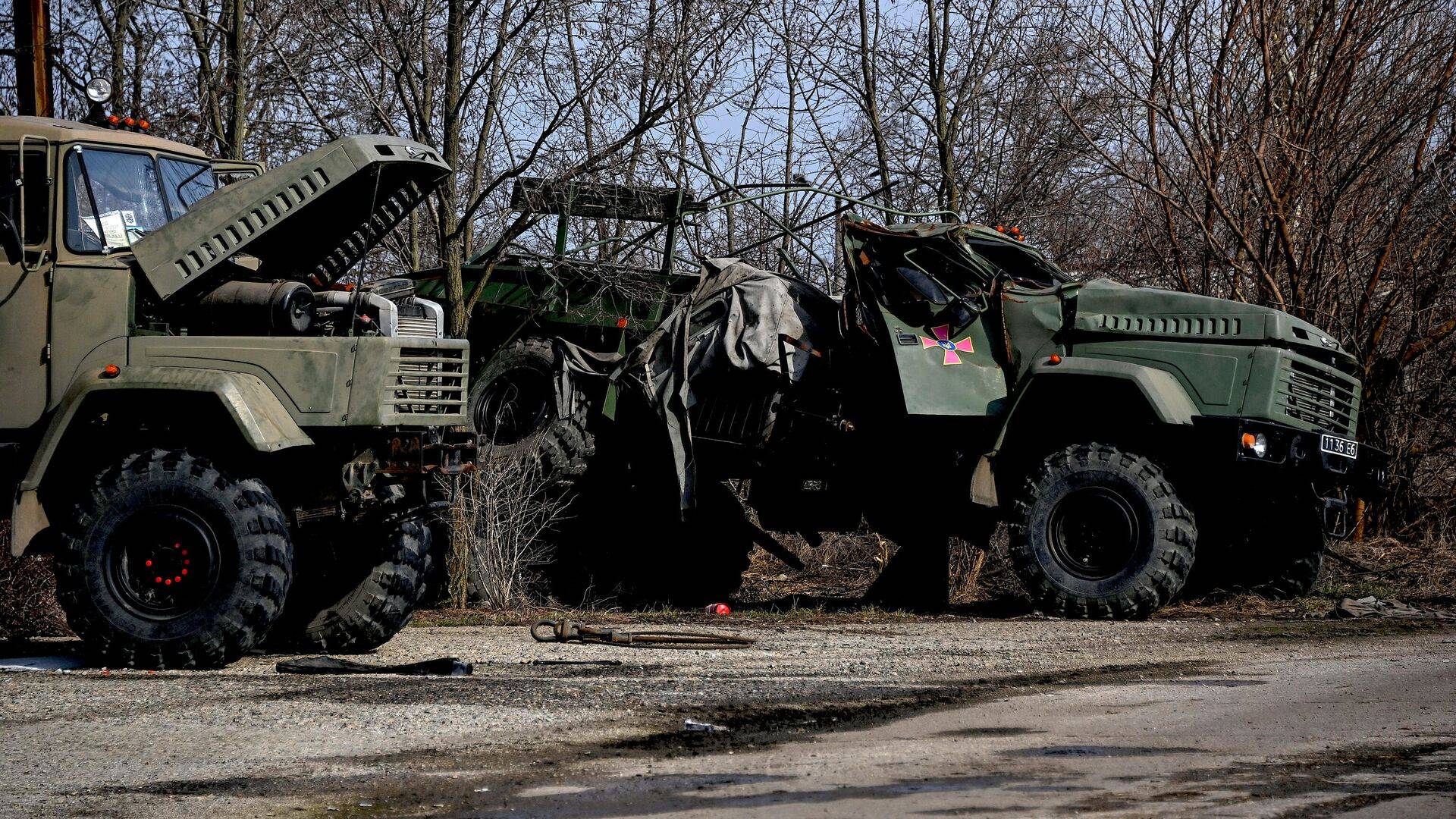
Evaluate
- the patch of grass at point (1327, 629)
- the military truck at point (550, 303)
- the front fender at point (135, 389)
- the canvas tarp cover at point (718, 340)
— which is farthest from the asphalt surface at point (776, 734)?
the military truck at point (550, 303)

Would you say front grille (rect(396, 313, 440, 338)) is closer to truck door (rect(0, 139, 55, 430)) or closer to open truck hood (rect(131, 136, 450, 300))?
open truck hood (rect(131, 136, 450, 300))

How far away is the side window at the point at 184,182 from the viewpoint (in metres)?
8.35

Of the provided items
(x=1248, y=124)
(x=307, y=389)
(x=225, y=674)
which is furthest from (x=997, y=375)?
(x=225, y=674)

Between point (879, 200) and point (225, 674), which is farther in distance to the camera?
point (879, 200)

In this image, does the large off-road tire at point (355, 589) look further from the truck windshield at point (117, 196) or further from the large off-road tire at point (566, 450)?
the large off-road tire at point (566, 450)

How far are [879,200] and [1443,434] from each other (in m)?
6.29

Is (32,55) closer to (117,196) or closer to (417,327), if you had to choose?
(117,196)

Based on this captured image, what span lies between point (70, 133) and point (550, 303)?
18.9 ft

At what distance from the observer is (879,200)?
646 inches

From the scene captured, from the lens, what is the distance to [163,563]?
776cm

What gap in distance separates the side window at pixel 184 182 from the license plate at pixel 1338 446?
734cm

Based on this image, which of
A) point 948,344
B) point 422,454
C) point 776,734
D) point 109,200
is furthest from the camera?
point 948,344

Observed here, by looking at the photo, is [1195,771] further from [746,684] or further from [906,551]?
[906,551]

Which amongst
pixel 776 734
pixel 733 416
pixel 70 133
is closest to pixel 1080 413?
pixel 733 416
